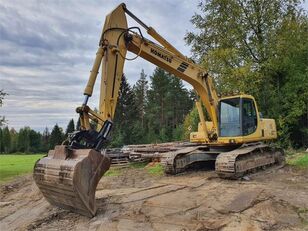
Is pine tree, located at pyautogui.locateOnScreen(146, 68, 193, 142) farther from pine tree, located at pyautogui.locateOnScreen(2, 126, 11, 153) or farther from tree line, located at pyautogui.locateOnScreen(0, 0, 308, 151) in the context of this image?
tree line, located at pyautogui.locateOnScreen(0, 0, 308, 151)

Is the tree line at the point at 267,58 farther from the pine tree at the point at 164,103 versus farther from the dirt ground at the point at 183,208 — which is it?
the pine tree at the point at 164,103

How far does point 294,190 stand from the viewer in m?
9.43

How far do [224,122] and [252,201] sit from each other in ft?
15.6

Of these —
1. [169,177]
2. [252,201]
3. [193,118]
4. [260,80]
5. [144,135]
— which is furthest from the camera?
[144,135]

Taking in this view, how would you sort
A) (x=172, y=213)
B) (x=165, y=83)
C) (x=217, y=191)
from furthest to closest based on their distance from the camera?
(x=165, y=83) < (x=217, y=191) < (x=172, y=213)

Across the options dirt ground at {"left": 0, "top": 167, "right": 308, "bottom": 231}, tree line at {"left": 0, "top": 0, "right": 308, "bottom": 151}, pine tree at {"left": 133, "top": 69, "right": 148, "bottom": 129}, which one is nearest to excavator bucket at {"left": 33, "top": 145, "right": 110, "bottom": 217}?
dirt ground at {"left": 0, "top": 167, "right": 308, "bottom": 231}

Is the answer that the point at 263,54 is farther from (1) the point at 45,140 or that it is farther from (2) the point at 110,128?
(1) the point at 45,140

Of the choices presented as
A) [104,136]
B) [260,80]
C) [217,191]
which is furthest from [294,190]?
[260,80]

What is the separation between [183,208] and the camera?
7.50 m

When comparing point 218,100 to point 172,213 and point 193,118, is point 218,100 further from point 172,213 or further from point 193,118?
point 193,118

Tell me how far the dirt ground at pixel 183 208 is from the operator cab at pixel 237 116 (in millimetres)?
1942

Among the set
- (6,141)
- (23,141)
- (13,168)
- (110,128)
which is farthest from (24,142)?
(110,128)

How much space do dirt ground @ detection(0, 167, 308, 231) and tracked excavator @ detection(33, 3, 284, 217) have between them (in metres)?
0.49

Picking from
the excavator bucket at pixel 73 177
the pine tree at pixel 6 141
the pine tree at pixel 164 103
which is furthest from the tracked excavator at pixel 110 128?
the pine tree at pixel 6 141
